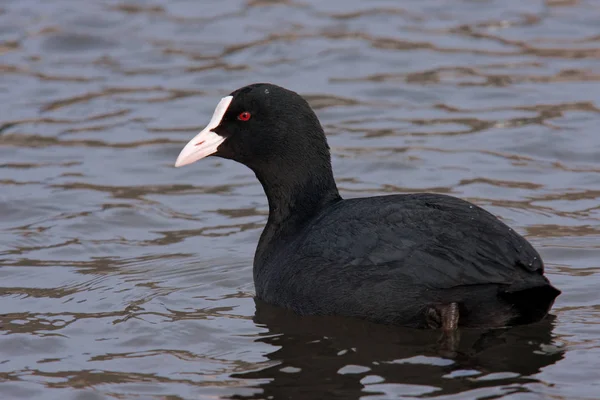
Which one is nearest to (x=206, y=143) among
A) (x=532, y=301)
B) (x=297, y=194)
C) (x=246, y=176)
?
(x=297, y=194)

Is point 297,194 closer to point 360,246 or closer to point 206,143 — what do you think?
point 206,143

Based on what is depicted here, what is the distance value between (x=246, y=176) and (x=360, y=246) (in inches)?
140

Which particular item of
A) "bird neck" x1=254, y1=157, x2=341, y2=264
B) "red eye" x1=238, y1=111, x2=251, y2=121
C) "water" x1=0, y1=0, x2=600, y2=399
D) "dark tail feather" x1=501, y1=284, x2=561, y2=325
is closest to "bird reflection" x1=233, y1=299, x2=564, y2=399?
"water" x1=0, y1=0, x2=600, y2=399

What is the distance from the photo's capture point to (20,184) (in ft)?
28.7

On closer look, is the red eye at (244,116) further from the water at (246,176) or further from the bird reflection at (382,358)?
the bird reflection at (382,358)

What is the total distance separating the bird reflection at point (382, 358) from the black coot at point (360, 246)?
4.2 inches

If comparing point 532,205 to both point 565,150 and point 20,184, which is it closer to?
point 565,150

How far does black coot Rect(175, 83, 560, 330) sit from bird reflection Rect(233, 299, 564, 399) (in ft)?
0.35

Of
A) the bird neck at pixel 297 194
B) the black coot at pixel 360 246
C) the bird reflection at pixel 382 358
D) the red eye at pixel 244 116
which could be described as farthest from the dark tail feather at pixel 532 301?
the red eye at pixel 244 116

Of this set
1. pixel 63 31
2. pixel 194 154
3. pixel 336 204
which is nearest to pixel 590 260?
pixel 336 204

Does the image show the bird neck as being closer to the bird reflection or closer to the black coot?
the black coot

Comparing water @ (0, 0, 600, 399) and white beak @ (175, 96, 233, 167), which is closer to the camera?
water @ (0, 0, 600, 399)

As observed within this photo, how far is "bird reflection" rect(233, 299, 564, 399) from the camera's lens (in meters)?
5.01

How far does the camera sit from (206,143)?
6484mm
